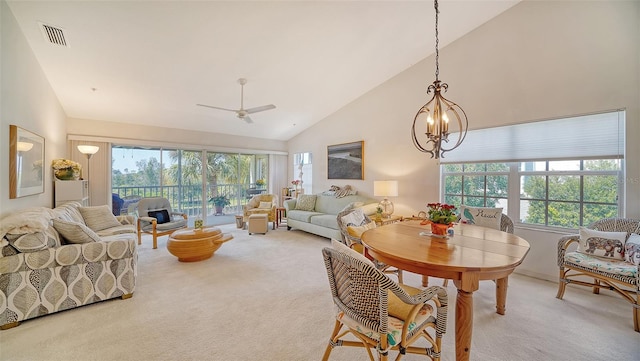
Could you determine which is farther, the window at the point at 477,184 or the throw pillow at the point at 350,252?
the window at the point at 477,184

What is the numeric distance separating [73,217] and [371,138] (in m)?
4.99

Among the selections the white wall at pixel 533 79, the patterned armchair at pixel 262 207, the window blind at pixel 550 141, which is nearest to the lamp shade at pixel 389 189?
the white wall at pixel 533 79

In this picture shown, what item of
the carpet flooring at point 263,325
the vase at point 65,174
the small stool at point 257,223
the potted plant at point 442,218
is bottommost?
the carpet flooring at point 263,325

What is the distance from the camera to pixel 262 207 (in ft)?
20.0

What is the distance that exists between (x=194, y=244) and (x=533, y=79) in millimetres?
5138

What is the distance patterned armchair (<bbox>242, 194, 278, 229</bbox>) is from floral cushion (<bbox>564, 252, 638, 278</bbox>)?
4.93 metres

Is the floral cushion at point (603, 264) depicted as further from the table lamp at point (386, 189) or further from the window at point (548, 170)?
the table lamp at point (386, 189)

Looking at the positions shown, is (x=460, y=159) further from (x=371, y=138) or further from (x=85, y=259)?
(x=85, y=259)

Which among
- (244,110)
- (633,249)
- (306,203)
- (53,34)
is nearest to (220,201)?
(306,203)

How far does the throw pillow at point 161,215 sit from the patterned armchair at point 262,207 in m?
1.60

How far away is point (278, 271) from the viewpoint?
3344 millimetres

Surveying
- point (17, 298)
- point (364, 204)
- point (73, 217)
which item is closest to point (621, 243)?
point (364, 204)

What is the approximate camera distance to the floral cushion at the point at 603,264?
2.16m

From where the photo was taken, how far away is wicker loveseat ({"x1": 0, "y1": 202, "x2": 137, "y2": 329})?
2.10m
